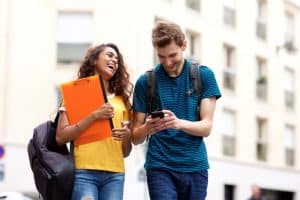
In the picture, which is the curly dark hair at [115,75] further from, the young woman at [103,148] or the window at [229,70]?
the window at [229,70]

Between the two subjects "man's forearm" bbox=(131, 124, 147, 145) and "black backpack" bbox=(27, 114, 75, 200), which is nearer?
"man's forearm" bbox=(131, 124, 147, 145)

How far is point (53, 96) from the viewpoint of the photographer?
93.1ft

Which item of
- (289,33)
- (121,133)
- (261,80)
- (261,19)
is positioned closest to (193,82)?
(121,133)

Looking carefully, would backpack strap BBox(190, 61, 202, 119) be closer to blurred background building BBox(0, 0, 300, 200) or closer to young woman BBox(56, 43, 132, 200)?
young woman BBox(56, 43, 132, 200)

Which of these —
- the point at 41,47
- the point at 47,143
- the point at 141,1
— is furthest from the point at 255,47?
the point at 47,143

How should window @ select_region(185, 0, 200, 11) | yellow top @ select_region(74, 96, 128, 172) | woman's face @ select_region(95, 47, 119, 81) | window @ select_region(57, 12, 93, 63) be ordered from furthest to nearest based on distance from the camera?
window @ select_region(185, 0, 200, 11), window @ select_region(57, 12, 93, 63), woman's face @ select_region(95, 47, 119, 81), yellow top @ select_region(74, 96, 128, 172)

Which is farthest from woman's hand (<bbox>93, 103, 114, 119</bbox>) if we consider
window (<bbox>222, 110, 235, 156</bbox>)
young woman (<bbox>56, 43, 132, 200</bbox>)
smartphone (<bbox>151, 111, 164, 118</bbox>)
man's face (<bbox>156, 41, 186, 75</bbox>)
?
window (<bbox>222, 110, 235, 156</bbox>)

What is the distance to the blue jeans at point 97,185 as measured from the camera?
17.1 feet

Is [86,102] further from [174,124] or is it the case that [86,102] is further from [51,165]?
[174,124]

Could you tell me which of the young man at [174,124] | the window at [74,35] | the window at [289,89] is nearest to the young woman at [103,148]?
the young man at [174,124]

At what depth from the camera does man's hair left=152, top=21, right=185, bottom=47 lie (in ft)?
15.5

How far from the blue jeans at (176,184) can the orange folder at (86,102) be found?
0.54 m

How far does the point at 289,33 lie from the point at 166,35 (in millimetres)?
35686

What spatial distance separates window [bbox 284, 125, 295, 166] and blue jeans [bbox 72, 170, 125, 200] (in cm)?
3315
